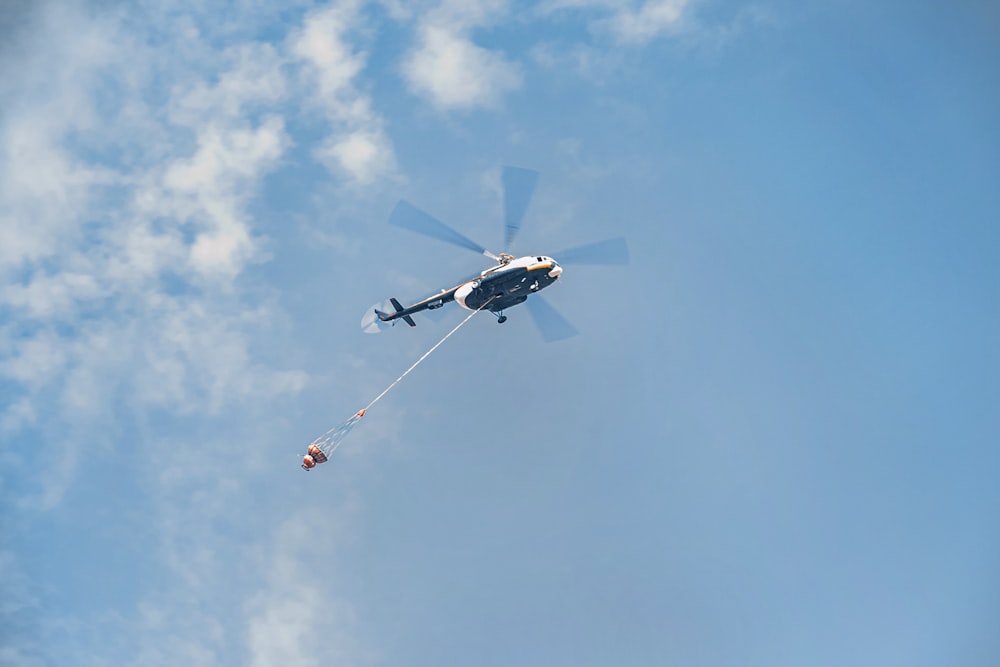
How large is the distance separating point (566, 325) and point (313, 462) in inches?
1065

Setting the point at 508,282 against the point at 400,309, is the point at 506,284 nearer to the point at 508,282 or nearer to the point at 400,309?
the point at 508,282


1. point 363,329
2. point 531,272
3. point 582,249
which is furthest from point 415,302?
point 582,249

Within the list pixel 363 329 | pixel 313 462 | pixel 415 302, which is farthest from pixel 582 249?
pixel 313 462

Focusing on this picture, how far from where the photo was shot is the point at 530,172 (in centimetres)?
7338

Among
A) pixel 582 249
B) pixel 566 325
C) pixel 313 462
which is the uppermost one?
pixel 582 249

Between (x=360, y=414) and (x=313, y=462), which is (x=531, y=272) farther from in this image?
(x=313, y=462)

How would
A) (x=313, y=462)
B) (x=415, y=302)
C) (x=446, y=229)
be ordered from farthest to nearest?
(x=415, y=302) < (x=446, y=229) < (x=313, y=462)

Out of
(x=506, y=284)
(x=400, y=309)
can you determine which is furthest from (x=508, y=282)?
(x=400, y=309)

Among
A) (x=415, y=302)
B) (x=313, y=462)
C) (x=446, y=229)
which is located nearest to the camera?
(x=313, y=462)

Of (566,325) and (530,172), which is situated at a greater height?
(530,172)

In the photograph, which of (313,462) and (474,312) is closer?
(313,462)

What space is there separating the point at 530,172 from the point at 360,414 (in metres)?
27.8

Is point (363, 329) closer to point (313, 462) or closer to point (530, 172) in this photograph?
point (313, 462)

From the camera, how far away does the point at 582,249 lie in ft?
247
